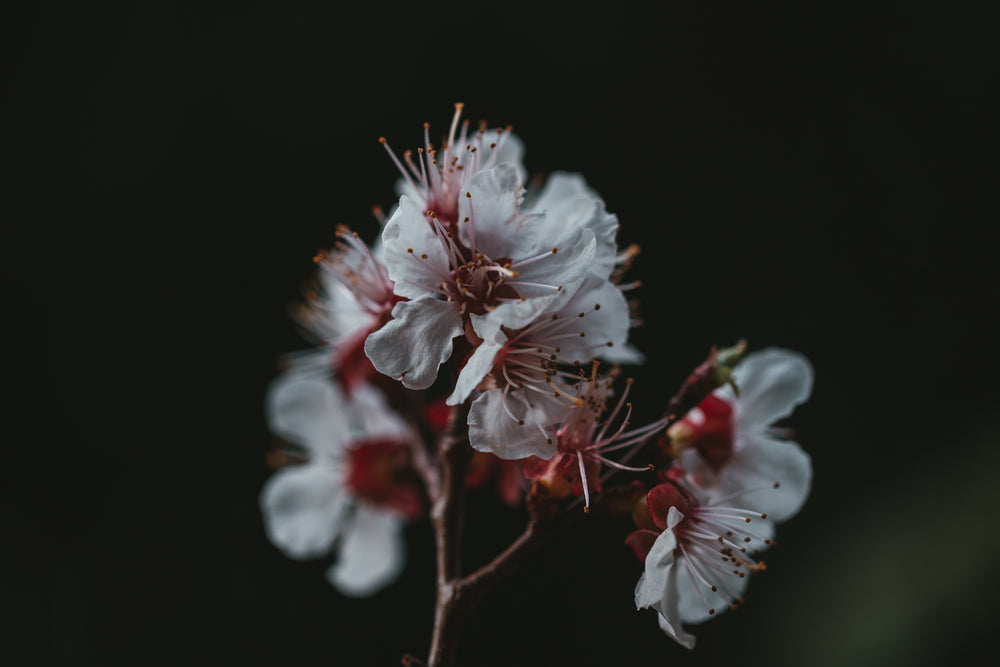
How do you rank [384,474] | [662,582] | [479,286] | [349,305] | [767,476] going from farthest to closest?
1. [384,474]
2. [349,305]
3. [767,476]
4. [479,286]
5. [662,582]

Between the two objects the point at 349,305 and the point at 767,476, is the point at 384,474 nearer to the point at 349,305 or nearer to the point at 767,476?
the point at 349,305

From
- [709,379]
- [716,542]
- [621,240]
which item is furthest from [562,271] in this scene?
[621,240]

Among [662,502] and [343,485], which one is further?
[343,485]

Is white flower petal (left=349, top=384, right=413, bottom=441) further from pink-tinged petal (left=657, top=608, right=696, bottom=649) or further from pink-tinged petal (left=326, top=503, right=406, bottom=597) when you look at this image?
pink-tinged petal (left=657, top=608, right=696, bottom=649)

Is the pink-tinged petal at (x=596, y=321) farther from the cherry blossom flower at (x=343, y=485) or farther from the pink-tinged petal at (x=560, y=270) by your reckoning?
the cherry blossom flower at (x=343, y=485)

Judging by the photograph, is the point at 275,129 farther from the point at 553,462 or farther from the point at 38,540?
the point at 553,462

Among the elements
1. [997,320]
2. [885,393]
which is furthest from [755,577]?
[997,320]

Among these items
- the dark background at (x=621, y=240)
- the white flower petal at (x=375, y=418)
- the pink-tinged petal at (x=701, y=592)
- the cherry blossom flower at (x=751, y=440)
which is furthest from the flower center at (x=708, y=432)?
the dark background at (x=621, y=240)
